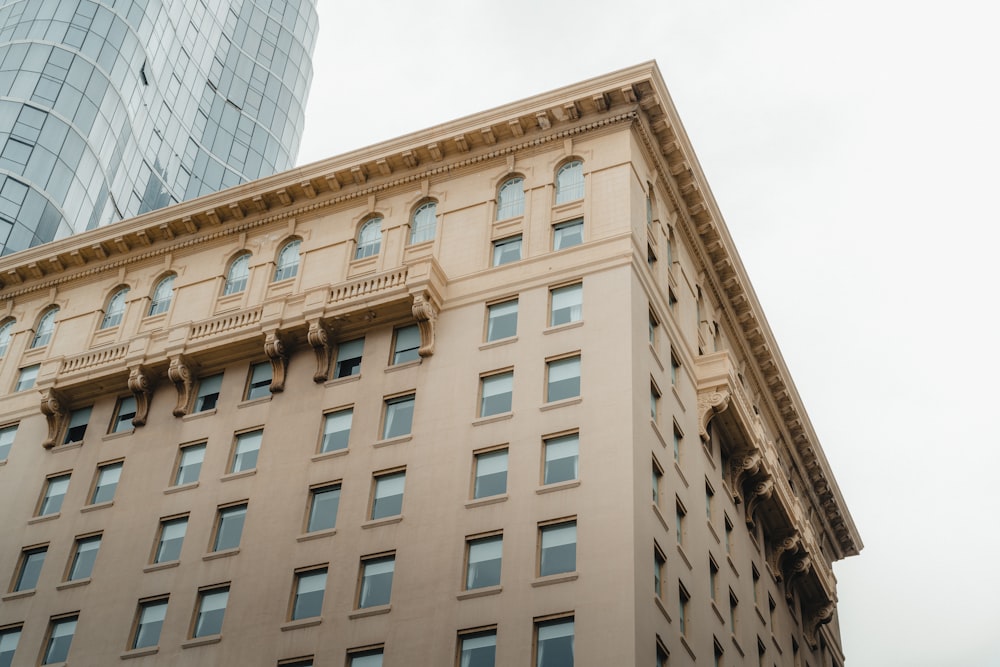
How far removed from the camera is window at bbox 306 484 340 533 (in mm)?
42562

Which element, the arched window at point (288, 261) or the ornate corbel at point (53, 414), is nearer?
the ornate corbel at point (53, 414)

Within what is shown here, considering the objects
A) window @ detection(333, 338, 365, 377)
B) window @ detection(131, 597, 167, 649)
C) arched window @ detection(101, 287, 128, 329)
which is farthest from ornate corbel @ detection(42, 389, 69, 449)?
window @ detection(333, 338, 365, 377)

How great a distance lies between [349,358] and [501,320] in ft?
19.7

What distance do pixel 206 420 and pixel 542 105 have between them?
17.9 m

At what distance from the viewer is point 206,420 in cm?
4794

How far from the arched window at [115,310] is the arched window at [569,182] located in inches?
793

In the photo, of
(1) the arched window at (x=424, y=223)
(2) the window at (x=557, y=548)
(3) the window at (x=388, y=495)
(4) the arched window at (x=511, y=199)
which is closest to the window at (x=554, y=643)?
(2) the window at (x=557, y=548)

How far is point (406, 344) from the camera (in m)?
46.6

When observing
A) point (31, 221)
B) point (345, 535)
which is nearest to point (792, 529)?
point (345, 535)

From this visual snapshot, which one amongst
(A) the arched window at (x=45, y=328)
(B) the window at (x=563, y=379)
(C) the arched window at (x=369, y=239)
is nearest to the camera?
(B) the window at (x=563, y=379)

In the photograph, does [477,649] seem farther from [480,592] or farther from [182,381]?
[182,381]

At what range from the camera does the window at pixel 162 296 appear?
54.6 meters

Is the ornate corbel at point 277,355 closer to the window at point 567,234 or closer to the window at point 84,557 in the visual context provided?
the window at point 84,557

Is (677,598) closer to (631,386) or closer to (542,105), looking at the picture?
(631,386)
